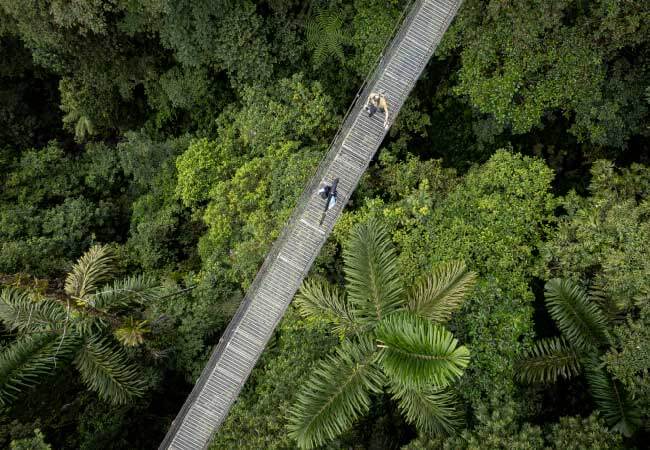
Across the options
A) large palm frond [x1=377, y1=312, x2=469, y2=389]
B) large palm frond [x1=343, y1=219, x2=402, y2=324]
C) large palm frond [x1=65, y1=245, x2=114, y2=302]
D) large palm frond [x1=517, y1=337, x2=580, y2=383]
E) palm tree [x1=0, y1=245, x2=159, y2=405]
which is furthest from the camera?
large palm frond [x1=65, y1=245, x2=114, y2=302]

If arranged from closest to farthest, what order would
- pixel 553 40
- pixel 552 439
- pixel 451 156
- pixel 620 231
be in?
pixel 552 439, pixel 620 231, pixel 553 40, pixel 451 156

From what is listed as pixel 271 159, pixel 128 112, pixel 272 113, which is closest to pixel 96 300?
pixel 271 159

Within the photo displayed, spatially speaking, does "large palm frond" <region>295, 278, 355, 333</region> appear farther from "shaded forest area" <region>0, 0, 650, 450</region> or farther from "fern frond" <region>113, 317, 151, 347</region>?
"fern frond" <region>113, 317, 151, 347</region>

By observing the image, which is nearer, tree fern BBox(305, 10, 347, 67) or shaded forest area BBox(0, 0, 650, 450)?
shaded forest area BBox(0, 0, 650, 450)

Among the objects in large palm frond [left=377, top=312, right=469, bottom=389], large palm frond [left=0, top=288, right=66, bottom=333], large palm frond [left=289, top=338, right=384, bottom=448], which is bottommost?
large palm frond [left=0, top=288, right=66, bottom=333]

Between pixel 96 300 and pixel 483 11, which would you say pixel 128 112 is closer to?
pixel 96 300

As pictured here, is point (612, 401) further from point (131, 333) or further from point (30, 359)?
point (30, 359)

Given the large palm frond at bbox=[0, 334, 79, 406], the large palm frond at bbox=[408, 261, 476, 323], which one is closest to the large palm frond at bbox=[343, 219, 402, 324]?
the large palm frond at bbox=[408, 261, 476, 323]

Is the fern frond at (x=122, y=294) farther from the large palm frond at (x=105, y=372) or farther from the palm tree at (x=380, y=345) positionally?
the palm tree at (x=380, y=345)
